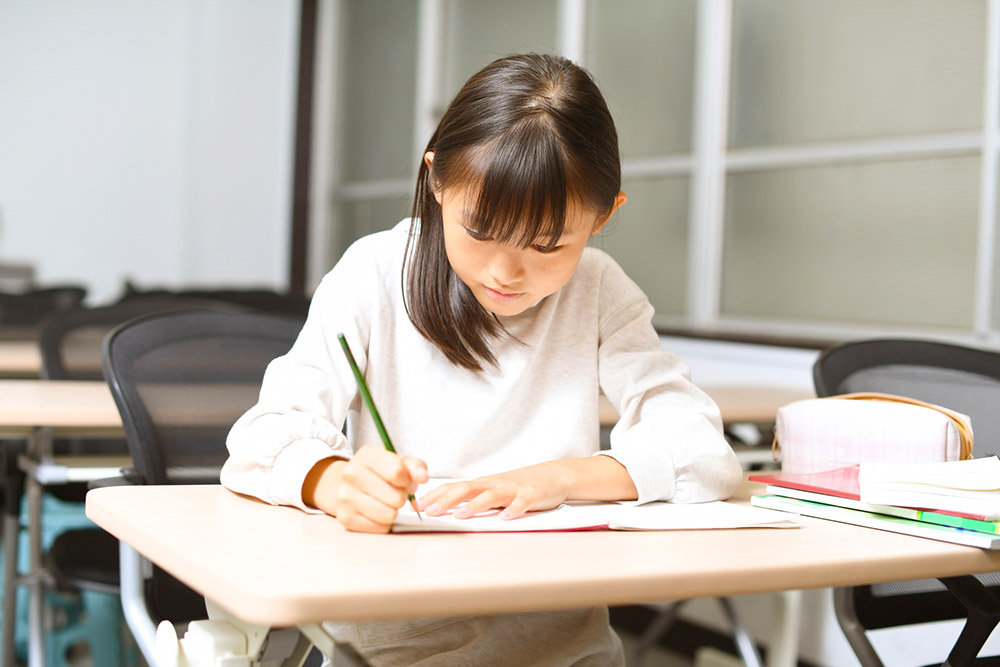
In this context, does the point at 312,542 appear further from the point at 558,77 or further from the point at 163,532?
the point at 558,77

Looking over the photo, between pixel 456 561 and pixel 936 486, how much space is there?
1.65ft

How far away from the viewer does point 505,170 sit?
39.8 inches

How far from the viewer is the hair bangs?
1012 millimetres

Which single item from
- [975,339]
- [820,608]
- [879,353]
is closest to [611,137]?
[879,353]

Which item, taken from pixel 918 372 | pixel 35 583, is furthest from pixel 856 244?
pixel 35 583

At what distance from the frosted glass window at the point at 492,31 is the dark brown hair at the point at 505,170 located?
2.55 m

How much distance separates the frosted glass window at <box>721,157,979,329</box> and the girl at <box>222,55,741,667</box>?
144 centimetres

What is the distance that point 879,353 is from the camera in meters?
1.66

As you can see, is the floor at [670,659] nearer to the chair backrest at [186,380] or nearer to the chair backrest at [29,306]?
the chair backrest at [186,380]

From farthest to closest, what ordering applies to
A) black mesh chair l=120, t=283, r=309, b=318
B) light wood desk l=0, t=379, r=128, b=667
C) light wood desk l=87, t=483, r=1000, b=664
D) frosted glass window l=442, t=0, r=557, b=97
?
frosted glass window l=442, t=0, r=557, b=97
black mesh chair l=120, t=283, r=309, b=318
light wood desk l=0, t=379, r=128, b=667
light wood desk l=87, t=483, r=1000, b=664

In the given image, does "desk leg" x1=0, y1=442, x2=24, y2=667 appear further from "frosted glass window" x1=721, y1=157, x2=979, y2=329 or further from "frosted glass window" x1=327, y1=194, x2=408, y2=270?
"frosted glass window" x1=327, y1=194, x2=408, y2=270

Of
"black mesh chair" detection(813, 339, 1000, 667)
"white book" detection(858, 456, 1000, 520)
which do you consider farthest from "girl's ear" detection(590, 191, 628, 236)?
"black mesh chair" detection(813, 339, 1000, 667)

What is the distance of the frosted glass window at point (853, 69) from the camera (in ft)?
8.06

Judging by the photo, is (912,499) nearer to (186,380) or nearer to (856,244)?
(186,380)
